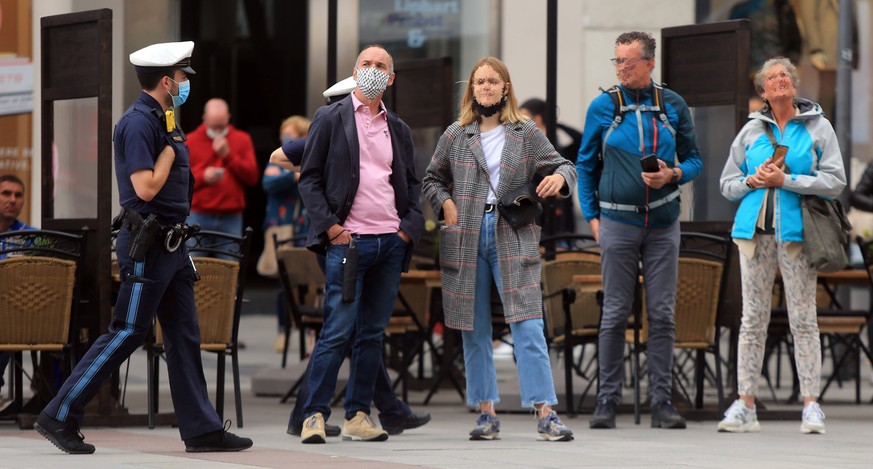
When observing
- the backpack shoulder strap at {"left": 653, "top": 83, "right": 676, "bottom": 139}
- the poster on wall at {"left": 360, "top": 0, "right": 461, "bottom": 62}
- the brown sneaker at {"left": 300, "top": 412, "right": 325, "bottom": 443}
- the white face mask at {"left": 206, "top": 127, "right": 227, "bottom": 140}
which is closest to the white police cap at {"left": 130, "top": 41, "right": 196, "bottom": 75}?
the brown sneaker at {"left": 300, "top": 412, "right": 325, "bottom": 443}

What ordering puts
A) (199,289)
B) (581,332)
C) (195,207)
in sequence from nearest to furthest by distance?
(199,289)
(581,332)
(195,207)

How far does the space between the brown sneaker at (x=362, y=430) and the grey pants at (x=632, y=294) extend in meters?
1.64

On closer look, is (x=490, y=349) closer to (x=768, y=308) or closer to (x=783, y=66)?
(x=768, y=308)

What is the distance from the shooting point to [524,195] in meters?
8.74

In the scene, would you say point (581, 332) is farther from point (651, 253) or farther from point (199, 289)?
point (199, 289)

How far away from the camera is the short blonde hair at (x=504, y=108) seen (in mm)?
8938

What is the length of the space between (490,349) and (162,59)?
227cm

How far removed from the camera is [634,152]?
384 inches

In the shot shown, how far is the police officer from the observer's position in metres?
7.95

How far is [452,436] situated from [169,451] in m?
1.66

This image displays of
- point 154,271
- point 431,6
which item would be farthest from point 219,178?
point 154,271

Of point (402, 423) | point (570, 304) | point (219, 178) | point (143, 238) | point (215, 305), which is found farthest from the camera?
point (219, 178)

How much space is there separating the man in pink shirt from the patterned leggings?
83.5 inches

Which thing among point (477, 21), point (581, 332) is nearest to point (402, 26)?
point (477, 21)
